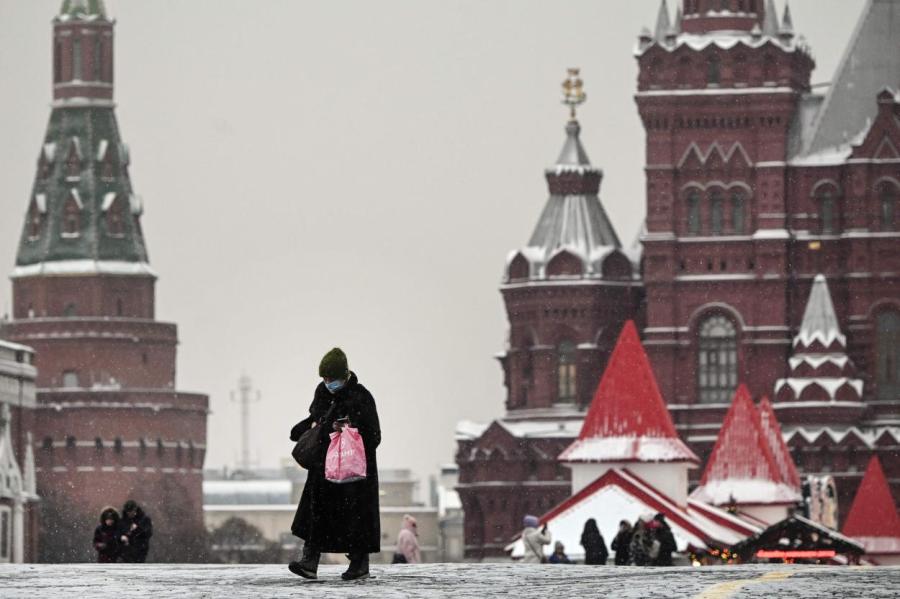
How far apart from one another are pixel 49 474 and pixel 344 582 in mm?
107216

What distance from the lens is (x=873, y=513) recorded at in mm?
86438

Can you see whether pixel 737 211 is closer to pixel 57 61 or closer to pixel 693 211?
pixel 693 211

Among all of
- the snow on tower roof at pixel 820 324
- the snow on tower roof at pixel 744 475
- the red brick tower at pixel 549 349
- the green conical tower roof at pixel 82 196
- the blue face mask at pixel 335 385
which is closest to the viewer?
the blue face mask at pixel 335 385

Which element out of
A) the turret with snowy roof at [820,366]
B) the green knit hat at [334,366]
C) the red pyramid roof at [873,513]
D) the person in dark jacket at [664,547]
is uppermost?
the turret with snowy roof at [820,366]

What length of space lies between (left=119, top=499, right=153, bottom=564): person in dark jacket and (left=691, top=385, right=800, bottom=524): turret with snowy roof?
41105 millimetres

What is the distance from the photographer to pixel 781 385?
10162 centimetres

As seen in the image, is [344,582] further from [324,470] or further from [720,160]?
[720,160]

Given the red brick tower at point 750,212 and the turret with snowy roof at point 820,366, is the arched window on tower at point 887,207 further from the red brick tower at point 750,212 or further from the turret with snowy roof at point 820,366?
the turret with snowy roof at point 820,366

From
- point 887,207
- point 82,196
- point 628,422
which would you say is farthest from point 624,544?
point 82,196

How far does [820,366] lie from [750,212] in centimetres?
591

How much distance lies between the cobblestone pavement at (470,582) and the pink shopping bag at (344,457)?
75 centimetres

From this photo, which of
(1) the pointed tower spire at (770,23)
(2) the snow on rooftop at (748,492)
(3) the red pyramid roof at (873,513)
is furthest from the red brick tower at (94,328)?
(2) the snow on rooftop at (748,492)

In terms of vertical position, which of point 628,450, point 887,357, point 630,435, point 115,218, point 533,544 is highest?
point 115,218

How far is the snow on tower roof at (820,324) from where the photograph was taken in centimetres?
10112
